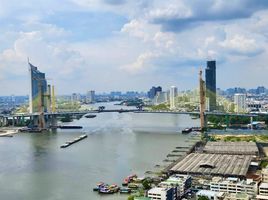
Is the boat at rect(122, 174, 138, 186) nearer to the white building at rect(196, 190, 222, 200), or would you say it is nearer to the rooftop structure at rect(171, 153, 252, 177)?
the rooftop structure at rect(171, 153, 252, 177)

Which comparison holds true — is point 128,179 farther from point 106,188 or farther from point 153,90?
point 153,90

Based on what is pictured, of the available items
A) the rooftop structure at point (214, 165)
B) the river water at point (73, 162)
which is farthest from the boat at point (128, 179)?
the rooftop structure at point (214, 165)

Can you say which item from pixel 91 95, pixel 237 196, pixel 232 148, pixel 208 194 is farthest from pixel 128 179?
pixel 91 95

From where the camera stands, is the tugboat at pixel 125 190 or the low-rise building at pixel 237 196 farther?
the tugboat at pixel 125 190

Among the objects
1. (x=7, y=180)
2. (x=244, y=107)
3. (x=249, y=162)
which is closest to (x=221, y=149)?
(x=249, y=162)

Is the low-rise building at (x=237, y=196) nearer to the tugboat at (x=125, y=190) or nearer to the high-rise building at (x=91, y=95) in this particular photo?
the tugboat at (x=125, y=190)

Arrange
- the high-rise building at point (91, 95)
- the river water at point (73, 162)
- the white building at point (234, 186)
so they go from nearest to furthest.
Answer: the white building at point (234, 186) < the river water at point (73, 162) < the high-rise building at point (91, 95)

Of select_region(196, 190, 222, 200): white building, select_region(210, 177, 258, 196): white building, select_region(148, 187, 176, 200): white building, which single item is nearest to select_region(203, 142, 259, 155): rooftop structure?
select_region(210, 177, 258, 196): white building
